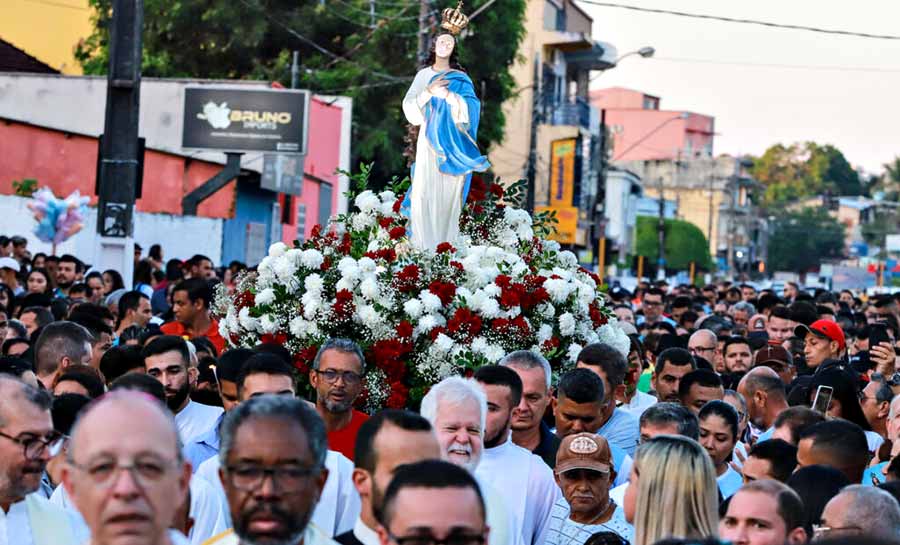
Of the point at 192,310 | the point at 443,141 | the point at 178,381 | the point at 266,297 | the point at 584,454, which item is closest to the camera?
the point at 584,454

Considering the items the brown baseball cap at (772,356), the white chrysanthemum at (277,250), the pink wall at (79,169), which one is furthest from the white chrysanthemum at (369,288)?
the pink wall at (79,169)

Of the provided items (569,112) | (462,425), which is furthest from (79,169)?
(569,112)

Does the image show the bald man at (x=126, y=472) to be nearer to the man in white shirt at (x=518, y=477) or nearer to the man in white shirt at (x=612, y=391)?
the man in white shirt at (x=518, y=477)

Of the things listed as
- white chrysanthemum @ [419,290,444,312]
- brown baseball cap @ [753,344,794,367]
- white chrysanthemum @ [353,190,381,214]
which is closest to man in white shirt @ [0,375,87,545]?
white chrysanthemum @ [419,290,444,312]

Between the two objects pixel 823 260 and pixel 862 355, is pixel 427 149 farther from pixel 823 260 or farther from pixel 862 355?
pixel 823 260

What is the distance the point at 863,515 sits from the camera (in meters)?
5.60

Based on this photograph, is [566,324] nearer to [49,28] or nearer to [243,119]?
[243,119]

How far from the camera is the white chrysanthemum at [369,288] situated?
10.2 metres

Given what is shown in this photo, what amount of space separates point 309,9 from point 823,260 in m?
73.9

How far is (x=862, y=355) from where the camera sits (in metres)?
13.9

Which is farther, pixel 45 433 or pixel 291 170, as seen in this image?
pixel 291 170

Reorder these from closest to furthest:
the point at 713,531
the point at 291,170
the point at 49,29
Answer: the point at 713,531 → the point at 291,170 → the point at 49,29

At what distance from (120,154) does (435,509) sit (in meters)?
14.1

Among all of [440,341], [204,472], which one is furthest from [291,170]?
[204,472]
